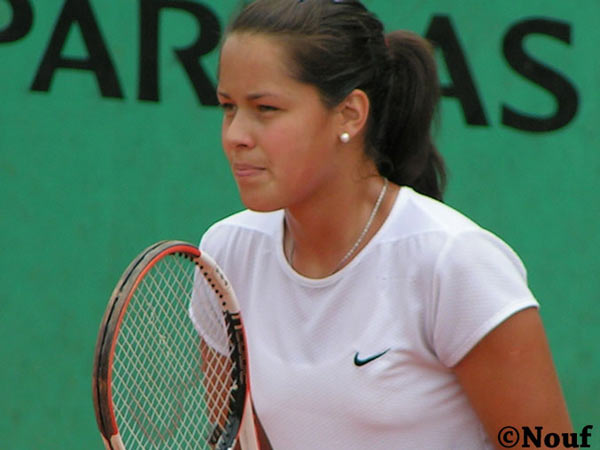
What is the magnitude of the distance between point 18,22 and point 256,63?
177 centimetres

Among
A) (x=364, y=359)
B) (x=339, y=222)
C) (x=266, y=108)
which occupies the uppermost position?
(x=266, y=108)

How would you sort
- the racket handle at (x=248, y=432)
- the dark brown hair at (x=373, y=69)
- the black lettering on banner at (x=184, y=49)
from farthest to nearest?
the black lettering on banner at (x=184, y=49)
the racket handle at (x=248, y=432)
the dark brown hair at (x=373, y=69)

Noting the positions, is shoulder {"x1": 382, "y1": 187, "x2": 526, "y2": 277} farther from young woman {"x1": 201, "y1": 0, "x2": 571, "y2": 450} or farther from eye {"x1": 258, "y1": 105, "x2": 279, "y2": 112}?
eye {"x1": 258, "y1": 105, "x2": 279, "y2": 112}

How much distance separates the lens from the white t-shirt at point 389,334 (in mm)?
2277

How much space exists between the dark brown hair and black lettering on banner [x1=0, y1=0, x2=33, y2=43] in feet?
5.27

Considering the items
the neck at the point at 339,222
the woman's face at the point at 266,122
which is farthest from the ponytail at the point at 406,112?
the woman's face at the point at 266,122

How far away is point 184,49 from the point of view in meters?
4.02

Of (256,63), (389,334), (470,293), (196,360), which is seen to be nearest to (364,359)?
(389,334)

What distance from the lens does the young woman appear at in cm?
229

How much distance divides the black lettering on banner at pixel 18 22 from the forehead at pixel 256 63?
5.61 feet

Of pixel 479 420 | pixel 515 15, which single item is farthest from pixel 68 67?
pixel 479 420

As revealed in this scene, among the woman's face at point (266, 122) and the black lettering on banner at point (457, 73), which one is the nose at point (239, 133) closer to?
the woman's face at point (266, 122)

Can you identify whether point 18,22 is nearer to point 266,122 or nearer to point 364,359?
point 266,122

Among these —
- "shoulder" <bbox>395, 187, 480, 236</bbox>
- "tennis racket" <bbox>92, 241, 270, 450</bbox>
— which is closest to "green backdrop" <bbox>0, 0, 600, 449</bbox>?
"tennis racket" <bbox>92, 241, 270, 450</bbox>
